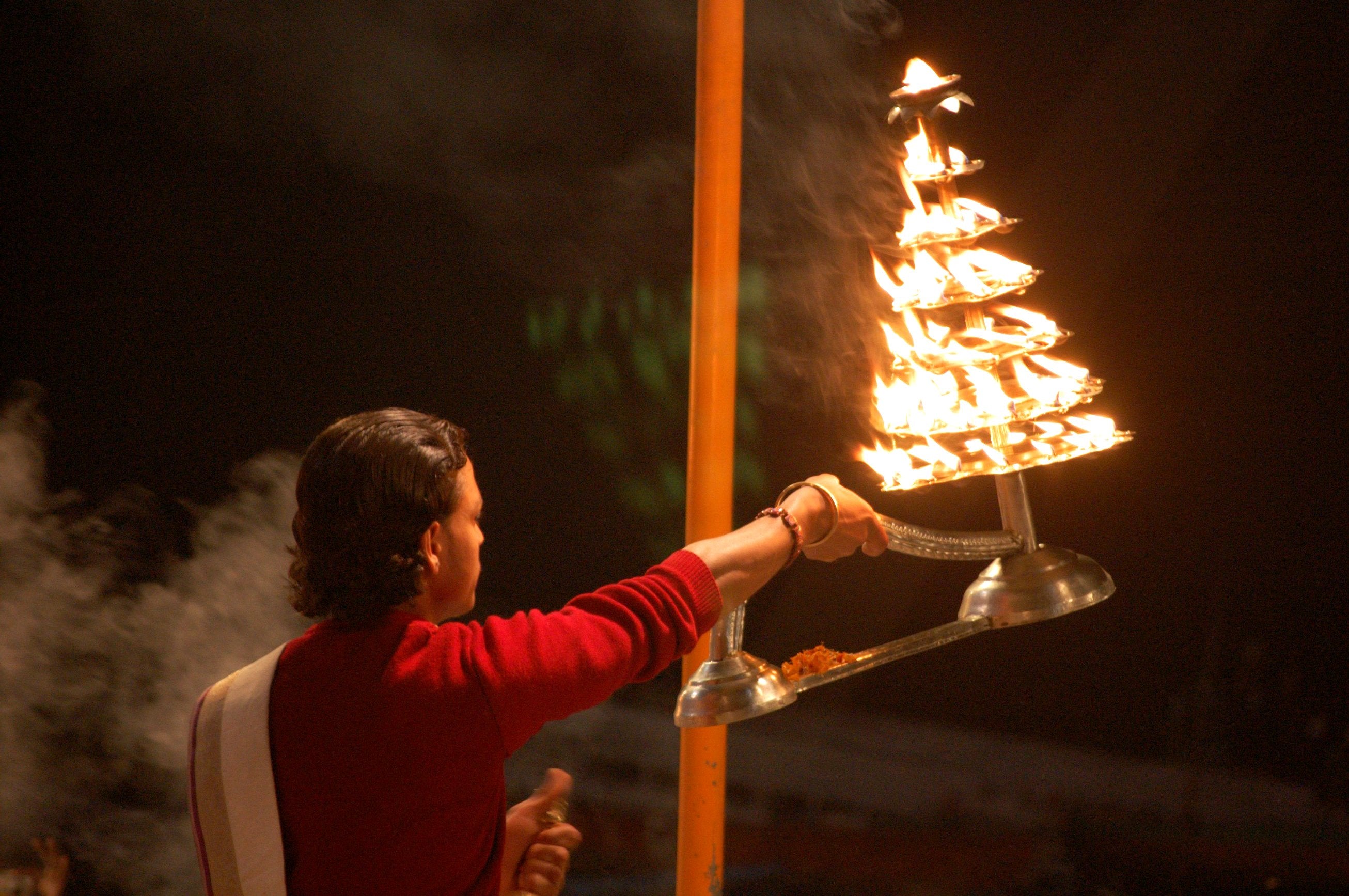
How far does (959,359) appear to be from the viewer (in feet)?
5.11

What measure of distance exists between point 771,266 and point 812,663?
152 cm

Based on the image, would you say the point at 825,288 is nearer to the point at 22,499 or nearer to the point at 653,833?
the point at 653,833

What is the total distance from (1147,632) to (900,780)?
783mm

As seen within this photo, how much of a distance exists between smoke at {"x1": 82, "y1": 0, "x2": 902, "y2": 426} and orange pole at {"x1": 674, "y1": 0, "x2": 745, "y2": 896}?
76cm

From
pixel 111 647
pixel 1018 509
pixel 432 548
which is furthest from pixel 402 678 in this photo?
pixel 111 647

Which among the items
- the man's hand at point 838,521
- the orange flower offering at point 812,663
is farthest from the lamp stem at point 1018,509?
the orange flower offering at point 812,663

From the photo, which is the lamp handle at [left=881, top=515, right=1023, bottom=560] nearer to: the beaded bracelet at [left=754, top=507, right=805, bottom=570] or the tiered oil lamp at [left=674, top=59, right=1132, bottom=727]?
the tiered oil lamp at [left=674, top=59, right=1132, bottom=727]

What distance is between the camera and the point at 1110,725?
278 cm

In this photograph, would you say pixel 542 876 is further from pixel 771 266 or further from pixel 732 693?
pixel 771 266

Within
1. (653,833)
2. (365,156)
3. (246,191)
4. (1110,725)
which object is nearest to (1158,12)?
(1110,725)

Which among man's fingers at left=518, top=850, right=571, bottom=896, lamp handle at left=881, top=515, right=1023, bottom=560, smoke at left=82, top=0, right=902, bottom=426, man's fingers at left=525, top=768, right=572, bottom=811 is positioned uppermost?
smoke at left=82, top=0, right=902, bottom=426

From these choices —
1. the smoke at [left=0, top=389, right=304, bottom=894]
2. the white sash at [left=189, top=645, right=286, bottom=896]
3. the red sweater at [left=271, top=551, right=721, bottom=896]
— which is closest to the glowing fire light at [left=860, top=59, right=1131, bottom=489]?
the red sweater at [left=271, top=551, right=721, bottom=896]

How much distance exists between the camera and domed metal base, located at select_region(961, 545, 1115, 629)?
1564 mm

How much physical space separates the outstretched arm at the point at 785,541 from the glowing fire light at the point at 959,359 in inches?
3.1
